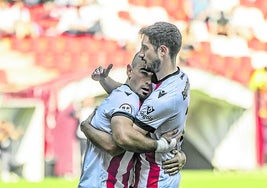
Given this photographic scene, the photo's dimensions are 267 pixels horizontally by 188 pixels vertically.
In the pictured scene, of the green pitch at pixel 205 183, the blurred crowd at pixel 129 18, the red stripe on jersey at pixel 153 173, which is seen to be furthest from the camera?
the blurred crowd at pixel 129 18

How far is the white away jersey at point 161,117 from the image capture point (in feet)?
17.4

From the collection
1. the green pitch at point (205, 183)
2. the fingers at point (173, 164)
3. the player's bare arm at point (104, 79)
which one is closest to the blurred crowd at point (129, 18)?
the green pitch at point (205, 183)

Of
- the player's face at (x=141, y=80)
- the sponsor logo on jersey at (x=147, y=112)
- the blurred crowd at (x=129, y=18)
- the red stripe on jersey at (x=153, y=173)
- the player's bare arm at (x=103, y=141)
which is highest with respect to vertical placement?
the blurred crowd at (x=129, y=18)

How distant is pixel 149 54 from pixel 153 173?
0.71m

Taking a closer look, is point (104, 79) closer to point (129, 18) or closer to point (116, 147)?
point (116, 147)

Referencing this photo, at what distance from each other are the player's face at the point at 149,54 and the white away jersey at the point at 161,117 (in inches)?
5.3

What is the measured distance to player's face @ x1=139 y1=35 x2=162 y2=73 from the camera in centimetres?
530

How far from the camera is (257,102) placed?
1859 centimetres

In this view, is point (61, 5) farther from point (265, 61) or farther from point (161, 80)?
point (161, 80)

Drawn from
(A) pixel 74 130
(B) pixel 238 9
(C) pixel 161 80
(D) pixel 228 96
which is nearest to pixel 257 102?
(D) pixel 228 96

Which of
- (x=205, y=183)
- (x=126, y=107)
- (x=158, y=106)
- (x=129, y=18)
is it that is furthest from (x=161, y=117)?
(x=129, y=18)

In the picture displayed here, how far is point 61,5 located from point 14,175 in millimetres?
3737

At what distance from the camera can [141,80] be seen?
17.5 ft

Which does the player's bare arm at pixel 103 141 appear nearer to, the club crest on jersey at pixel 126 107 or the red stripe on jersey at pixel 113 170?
the red stripe on jersey at pixel 113 170
